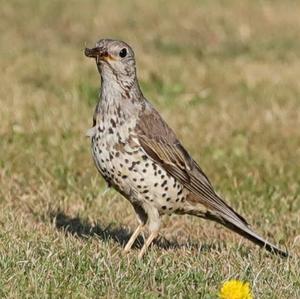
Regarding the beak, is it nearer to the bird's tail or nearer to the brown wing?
the brown wing

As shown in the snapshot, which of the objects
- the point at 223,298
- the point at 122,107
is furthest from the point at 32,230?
the point at 223,298

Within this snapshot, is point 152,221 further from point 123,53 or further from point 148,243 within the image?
point 123,53

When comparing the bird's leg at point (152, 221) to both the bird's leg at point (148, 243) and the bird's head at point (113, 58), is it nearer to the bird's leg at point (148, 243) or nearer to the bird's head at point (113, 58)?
the bird's leg at point (148, 243)

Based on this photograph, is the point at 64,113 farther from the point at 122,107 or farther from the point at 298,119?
the point at 122,107

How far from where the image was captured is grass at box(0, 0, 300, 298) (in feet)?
20.1

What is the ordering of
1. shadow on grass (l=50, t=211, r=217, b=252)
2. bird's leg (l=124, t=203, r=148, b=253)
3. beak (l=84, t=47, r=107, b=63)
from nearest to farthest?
beak (l=84, t=47, r=107, b=63) < bird's leg (l=124, t=203, r=148, b=253) < shadow on grass (l=50, t=211, r=217, b=252)

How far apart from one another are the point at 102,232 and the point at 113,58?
1606 millimetres

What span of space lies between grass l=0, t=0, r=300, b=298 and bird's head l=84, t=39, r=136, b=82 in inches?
44.1

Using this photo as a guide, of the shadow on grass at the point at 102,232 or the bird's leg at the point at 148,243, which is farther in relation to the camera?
the shadow on grass at the point at 102,232

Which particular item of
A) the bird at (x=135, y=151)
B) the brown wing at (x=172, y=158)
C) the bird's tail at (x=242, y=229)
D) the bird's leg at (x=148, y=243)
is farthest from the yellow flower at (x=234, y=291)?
the bird's tail at (x=242, y=229)

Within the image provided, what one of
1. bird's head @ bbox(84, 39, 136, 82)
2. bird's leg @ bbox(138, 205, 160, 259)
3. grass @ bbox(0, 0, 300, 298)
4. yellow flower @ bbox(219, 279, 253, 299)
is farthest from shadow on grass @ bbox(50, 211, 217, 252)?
yellow flower @ bbox(219, 279, 253, 299)

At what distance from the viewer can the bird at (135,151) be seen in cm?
689

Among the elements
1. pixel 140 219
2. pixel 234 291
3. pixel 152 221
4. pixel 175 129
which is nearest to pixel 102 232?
pixel 140 219

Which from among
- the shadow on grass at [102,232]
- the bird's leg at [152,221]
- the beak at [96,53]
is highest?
the beak at [96,53]
